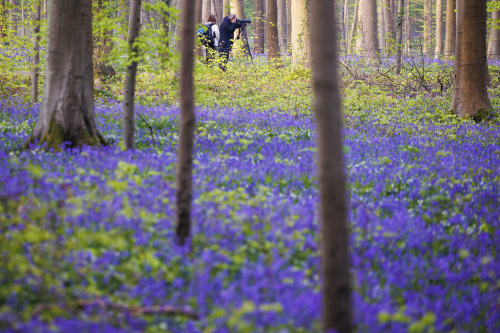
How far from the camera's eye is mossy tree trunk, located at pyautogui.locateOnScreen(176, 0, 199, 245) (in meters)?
3.56

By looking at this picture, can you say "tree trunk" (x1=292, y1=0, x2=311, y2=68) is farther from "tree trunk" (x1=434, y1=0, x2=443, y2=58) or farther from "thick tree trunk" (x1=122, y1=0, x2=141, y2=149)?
"tree trunk" (x1=434, y1=0, x2=443, y2=58)

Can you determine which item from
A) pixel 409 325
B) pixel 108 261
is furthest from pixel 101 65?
pixel 409 325

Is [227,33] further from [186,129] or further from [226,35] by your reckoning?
[186,129]

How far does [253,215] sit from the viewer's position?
4.12 meters

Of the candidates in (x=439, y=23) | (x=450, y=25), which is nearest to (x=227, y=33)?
(x=450, y=25)

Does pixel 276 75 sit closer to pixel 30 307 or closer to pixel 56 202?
pixel 56 202

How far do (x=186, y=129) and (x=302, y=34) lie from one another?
1759cm

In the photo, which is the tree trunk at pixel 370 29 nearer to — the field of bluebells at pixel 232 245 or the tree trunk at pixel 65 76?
the field of bluebells at pixel 232 245

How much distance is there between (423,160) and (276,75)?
43.9ft

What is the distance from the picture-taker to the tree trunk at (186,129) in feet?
11.7

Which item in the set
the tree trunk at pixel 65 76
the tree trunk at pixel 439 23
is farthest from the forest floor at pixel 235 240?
the tree trunk at pixel 439 23

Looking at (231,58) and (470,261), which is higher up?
(231,58)

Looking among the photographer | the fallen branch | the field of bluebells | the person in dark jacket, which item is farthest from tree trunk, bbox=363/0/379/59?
the fallen branch

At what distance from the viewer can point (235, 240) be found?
363 centimetres
